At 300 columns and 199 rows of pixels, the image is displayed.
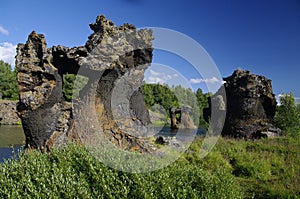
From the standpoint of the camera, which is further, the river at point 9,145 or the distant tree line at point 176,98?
the distant tree line at point 176,98

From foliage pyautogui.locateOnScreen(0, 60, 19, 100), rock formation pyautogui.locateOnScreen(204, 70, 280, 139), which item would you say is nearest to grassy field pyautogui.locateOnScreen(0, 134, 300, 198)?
rock formation pyautogui.locateOnScreen(204, 70, 280, 139)

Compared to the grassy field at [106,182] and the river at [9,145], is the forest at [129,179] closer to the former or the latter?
the grassy field at [106,182]

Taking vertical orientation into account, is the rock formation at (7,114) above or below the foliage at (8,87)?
below

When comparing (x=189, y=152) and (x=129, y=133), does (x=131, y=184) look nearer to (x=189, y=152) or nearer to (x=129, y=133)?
(x=129, y=133)

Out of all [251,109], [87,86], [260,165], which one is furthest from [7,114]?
[260,165]

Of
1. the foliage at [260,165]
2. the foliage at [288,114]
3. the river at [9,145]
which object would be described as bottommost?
the river at [9,145]

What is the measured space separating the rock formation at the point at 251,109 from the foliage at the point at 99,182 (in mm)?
14008

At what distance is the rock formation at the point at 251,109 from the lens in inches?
792

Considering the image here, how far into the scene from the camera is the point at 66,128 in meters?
11.1

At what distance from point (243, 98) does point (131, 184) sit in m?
16.9

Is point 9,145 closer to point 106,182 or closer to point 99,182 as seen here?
point 99,182

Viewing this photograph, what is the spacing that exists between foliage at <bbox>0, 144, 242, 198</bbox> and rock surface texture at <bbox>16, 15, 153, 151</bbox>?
12.5 feet

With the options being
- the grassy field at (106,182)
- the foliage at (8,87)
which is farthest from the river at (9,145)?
the foliage at (8,87)

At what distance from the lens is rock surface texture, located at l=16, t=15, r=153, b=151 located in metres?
10.8
